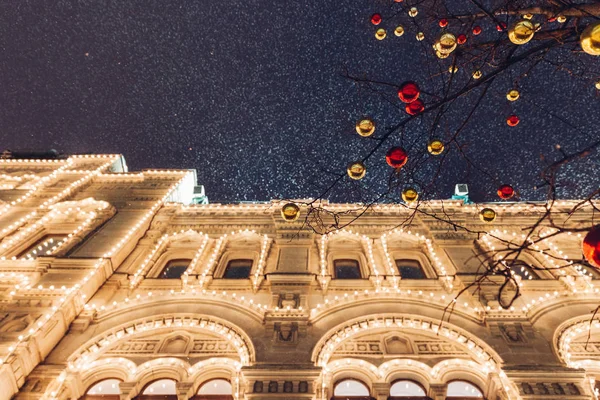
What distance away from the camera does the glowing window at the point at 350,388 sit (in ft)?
26.8

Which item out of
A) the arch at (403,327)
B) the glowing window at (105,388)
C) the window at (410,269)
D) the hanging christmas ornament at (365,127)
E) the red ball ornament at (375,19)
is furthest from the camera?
the window at (410,269)

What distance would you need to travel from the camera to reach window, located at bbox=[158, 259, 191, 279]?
1205cm

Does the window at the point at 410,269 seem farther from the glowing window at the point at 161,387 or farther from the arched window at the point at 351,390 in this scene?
the glowing window at the point at 161,387

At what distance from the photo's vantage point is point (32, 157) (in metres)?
19.8

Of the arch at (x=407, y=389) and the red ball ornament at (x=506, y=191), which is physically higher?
the red ball ornament at (x=506, y=191)

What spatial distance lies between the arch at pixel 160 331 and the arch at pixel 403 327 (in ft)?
5.39

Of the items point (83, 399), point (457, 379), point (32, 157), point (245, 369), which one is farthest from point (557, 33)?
point (32, 157)

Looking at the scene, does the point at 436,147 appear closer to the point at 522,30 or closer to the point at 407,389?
the point at 522,30

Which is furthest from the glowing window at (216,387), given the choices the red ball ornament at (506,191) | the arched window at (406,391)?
the red ball ornament at (506,191)

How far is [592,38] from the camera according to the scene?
140 inches

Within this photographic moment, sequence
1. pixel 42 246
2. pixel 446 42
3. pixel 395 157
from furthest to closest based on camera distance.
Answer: pixel 42 246, pixel 395 157, pixel 446 42

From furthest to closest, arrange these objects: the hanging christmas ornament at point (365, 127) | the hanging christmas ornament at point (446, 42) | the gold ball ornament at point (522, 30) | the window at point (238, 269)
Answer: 1. the window at point (238, 269)
2. the hanging christmas ornament at point (365, 127)
3. the hanging christmas ornament at point (446, 42)
4. the gold ball ornament at point (522, 30)

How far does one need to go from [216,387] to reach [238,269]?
437cm

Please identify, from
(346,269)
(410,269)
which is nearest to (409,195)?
(346,269)
